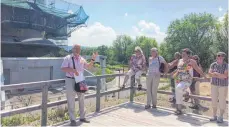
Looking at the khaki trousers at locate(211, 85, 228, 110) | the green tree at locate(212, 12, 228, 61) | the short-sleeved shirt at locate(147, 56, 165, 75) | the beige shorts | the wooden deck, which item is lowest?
the wooden deck

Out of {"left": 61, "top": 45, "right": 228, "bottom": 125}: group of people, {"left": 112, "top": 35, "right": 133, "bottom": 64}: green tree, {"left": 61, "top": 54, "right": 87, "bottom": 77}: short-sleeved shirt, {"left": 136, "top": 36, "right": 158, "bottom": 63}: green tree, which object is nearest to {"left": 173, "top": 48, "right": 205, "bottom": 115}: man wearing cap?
→ {"left": 61, "top": 45, "right": 228, "bottom": 125}: group of people


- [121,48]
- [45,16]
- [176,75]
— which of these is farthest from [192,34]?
[176,75]

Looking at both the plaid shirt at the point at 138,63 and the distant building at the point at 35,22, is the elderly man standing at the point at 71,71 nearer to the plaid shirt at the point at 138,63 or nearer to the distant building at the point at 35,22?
the plaid shirt at the point at 138,63

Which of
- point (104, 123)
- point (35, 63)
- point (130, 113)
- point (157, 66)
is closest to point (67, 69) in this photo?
A: point (104, 123)

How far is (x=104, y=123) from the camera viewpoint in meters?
5.36

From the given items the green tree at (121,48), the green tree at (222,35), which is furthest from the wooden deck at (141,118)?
the green tree at (121,48)

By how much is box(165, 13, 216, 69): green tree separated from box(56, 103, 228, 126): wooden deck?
138ft

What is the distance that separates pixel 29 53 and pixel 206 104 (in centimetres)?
2959

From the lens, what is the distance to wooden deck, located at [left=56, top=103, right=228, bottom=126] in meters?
5.37

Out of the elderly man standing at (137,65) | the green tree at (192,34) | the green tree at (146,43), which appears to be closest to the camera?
the elderly man standing at (137,65)

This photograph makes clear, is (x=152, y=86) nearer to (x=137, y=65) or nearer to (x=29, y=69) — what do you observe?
(x=137, y=65)

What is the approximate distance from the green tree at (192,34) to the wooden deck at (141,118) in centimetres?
4219

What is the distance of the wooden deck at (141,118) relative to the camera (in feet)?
17.6

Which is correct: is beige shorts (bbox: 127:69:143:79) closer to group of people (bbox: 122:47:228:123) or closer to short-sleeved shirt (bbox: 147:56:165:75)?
group of people (bbox: 122:47:228:123)
